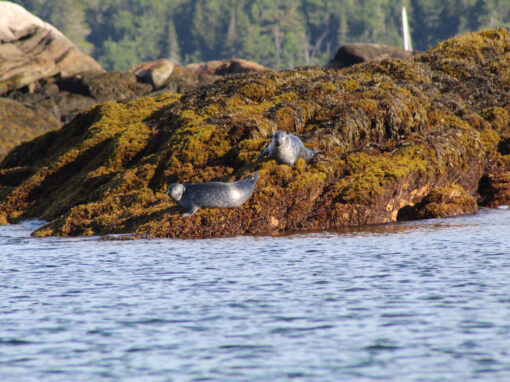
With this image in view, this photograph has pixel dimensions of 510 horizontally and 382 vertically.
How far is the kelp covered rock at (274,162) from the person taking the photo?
11961mm

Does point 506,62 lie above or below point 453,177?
above

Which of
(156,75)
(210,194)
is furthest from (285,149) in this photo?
(156,75)

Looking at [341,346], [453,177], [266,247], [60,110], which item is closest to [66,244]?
[266,247]

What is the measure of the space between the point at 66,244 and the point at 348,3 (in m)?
97.0

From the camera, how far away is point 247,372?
479 cm

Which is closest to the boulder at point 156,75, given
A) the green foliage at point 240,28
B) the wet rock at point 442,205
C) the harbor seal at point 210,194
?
the wet rock at point 442,205

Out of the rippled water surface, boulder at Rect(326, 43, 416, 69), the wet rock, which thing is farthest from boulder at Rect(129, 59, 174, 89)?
the rippled water surface

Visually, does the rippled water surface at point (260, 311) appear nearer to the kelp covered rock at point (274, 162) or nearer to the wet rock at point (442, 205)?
the kelp covered rock at point (274, 162)

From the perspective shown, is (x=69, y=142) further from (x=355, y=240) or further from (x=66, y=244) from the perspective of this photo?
(x=355, y=240)

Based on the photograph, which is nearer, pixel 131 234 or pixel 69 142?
pixel 131 234

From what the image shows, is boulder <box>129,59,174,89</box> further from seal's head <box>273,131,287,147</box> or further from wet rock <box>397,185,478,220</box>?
seal's head <box>273,131,287,147</box>

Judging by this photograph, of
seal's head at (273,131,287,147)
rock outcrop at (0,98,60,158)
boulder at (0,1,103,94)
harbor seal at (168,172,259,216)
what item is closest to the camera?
harbor seal at (168,172,259,216)

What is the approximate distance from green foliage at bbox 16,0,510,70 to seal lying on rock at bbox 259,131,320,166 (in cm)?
8524

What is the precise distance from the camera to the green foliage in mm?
97875
